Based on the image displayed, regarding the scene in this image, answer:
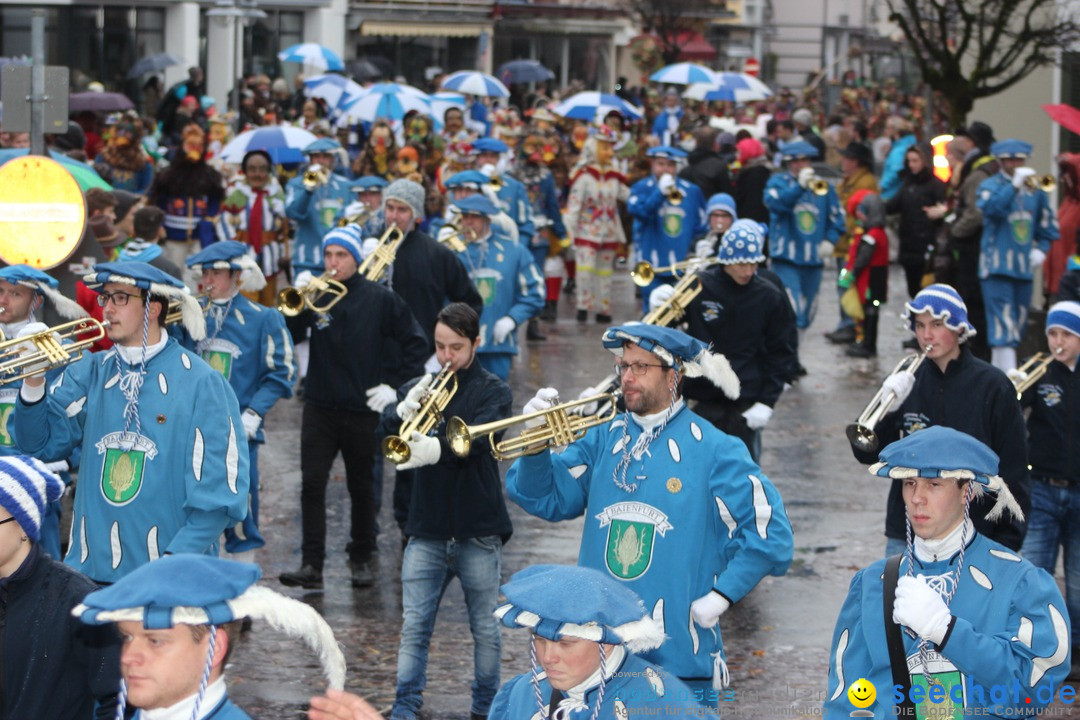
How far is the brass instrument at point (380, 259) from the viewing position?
37.2ft

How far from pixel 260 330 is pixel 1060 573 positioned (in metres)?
4.88

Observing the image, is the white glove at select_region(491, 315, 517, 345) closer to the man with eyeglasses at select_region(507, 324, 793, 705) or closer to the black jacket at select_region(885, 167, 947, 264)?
the man with eyeglasses at select_region(507, 324, 793, 705)

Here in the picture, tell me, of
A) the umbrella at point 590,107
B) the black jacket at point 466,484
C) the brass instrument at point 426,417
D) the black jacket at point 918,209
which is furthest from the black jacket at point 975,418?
the umbrella at point 590,107

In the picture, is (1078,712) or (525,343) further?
(525,343)

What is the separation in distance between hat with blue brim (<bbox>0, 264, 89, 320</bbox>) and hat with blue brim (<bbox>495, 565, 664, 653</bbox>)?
4.80 metres

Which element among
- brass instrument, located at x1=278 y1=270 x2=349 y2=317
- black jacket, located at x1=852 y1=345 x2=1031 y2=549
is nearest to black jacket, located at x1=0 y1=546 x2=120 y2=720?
black jacket, located at x1=852 y1=345 x2=1031 y2=549

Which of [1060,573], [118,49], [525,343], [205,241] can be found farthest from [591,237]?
[118,49]

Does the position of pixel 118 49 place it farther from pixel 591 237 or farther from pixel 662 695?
pixel 662 695

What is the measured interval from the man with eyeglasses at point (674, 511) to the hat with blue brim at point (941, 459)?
80cm

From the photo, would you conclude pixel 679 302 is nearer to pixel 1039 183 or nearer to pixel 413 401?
pixel 413 401

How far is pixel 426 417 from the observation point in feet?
25.9

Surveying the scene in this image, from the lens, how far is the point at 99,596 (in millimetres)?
4031

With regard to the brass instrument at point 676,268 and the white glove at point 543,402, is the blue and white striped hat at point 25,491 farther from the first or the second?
the brass instrument at point 676,268

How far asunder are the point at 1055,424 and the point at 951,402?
121 cm
